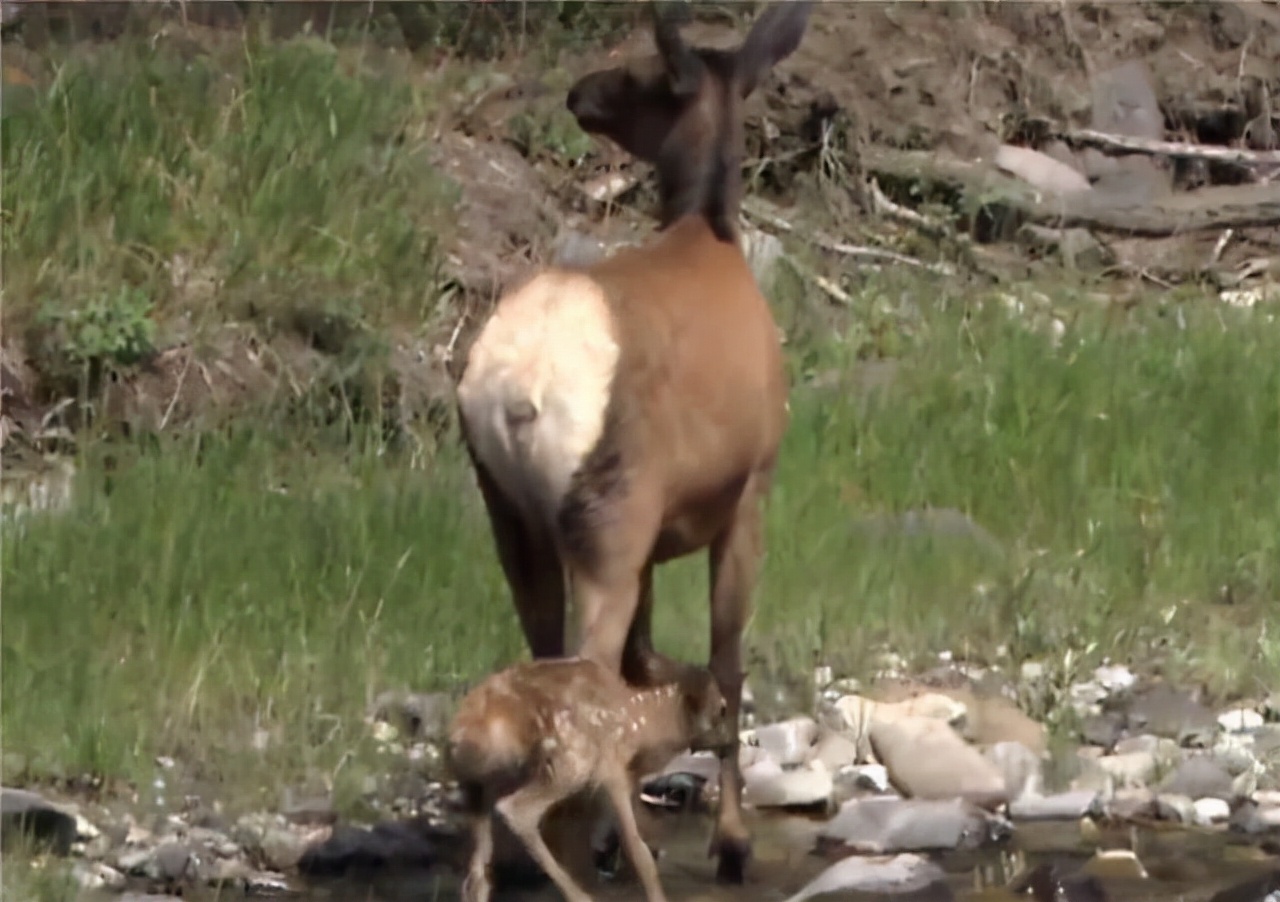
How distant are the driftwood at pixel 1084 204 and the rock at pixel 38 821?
778 cm

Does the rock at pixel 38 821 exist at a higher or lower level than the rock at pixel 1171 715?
higher

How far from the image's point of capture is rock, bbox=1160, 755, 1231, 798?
578cm

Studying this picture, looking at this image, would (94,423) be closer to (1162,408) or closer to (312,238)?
(312,238)

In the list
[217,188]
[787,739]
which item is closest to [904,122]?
[217,188]

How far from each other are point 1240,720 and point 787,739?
4.42 ft

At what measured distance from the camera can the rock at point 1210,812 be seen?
5.63 metres

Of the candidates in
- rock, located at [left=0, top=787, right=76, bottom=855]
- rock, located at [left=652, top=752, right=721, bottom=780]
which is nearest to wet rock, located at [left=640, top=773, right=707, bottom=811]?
rock, located at [left=652, top=752, right=721, bottom=780]

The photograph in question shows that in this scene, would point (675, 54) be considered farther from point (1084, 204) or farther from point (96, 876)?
point (1084, 204)

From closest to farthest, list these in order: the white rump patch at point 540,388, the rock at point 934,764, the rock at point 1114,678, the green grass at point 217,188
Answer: the white rump patch at point 540,388
the rock at point 934,764
the rock at point 1114,678
the green grass at point 217,188

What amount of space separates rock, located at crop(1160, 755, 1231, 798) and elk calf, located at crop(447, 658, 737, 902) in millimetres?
1806

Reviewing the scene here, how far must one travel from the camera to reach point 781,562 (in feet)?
23.9

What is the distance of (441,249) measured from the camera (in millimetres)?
10312

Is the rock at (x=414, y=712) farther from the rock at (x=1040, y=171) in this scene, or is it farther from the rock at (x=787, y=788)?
the rock at (x=1040, y=171)

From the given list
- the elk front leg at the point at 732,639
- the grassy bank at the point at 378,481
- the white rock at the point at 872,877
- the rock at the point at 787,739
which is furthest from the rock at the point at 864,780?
the white rock at the point at 872,877
